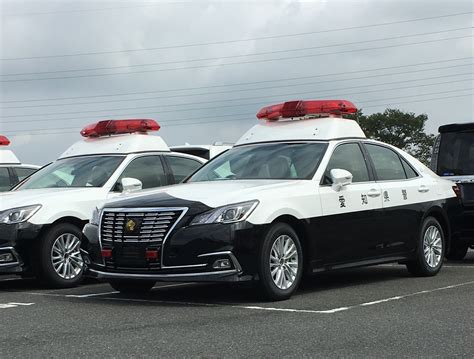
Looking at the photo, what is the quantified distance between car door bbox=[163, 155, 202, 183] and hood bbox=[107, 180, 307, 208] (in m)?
2.83

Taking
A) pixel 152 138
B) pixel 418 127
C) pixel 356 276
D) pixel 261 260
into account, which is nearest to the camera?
pixel 261 260

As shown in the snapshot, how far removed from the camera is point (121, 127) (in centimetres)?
1184

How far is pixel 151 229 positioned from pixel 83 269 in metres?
2.51

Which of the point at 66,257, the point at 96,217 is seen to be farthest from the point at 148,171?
the point at 96,217

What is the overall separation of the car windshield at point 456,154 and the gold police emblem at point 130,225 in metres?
6.02

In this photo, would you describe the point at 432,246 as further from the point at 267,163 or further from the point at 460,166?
the point at 267,163

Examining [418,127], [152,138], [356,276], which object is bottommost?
[356,276]

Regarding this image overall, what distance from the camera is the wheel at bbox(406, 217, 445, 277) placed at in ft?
32.7

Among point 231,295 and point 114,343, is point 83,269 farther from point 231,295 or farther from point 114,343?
point 114,343

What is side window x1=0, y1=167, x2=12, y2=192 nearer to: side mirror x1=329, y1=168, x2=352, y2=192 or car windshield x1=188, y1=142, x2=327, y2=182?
car windshield x1=188, y1=142, x2=327, y2=182

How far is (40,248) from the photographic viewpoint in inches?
376

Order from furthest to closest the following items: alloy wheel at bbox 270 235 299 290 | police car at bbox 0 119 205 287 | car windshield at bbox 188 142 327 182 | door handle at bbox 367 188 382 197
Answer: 1. police car at bbox 0 119 205 287
2. door handle at bbox 367 188 382 197
3. car windshield at bbox 188 142 327 182
4. alloy wheel at bbox 270 235 299 290

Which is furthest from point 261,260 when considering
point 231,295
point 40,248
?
point 40,248

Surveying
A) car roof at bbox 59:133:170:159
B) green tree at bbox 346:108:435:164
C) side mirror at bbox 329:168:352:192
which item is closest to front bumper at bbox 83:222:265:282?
side mirror at bbox 329:168:352:192
